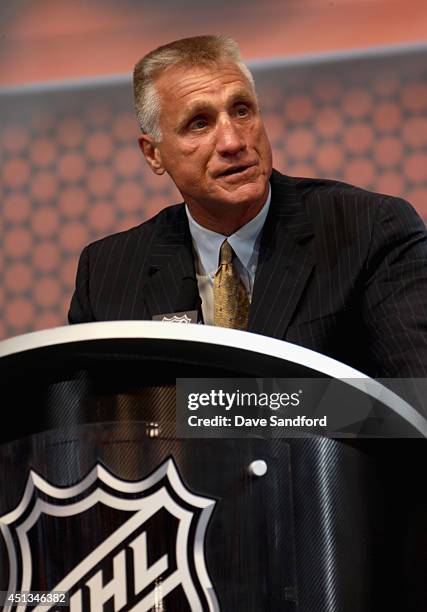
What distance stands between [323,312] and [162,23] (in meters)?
1.38

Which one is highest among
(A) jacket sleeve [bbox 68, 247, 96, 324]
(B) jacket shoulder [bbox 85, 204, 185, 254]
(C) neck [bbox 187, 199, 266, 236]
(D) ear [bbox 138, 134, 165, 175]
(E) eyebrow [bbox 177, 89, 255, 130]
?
(D) ear [bbox 138, 134, 165, 175]

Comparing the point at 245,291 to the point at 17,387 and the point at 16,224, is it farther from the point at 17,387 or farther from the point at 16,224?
the point at 16,224

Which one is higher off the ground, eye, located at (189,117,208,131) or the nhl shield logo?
eye, located at (189,117,208,131)

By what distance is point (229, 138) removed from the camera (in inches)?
63.4

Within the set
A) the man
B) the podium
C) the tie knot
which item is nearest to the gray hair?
the man

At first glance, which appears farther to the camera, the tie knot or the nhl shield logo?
the tie knot

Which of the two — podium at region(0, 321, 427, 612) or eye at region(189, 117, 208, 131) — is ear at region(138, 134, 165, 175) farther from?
podium at region(0, 321, 427, 612)

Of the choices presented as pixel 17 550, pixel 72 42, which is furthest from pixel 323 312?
pixel 72 42

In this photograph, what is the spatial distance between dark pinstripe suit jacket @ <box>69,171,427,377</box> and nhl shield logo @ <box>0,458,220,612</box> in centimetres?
54

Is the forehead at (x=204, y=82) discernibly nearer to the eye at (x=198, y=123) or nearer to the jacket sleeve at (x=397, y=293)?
the eye at (x=198, y=123)

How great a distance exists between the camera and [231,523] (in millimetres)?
790

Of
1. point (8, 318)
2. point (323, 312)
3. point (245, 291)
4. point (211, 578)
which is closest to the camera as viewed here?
point (211, 578)

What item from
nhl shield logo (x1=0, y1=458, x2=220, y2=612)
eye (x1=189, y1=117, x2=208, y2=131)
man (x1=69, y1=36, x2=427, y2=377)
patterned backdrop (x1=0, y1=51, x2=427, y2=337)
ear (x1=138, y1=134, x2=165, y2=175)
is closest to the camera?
nhl shield logo (x1=0, y1=458, x2=220, y2=612)

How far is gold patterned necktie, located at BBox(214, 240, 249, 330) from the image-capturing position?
158cm
